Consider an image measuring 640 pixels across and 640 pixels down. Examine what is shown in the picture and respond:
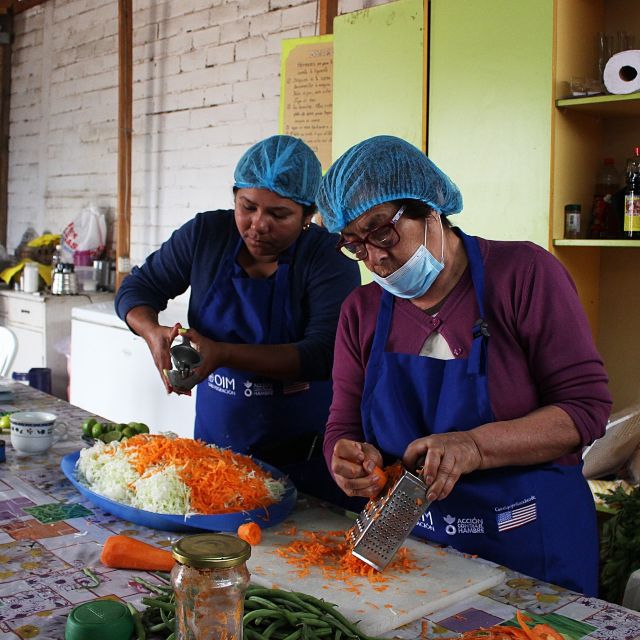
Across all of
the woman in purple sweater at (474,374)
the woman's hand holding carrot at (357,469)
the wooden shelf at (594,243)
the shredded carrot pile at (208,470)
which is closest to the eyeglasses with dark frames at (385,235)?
the woman in purple sweater at (474,374)

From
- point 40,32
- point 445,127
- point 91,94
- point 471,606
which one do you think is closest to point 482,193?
point 445,127

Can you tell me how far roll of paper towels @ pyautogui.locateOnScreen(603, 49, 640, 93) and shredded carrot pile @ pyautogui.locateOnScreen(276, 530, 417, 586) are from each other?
2.18m

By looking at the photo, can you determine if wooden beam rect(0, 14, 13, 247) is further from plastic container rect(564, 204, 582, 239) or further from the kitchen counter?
the kitchen counter

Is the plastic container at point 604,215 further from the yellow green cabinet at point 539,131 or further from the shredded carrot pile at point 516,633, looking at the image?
the shredded carrot pile at point 516,633

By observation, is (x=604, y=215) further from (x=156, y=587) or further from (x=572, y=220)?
(x=156, y=587)

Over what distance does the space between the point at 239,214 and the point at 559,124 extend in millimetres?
1525

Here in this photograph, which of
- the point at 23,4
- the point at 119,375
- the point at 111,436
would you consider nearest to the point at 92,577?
the point at 111,436

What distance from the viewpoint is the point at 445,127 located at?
12.0 feet

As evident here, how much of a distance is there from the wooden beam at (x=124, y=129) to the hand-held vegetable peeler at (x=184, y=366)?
4526mm

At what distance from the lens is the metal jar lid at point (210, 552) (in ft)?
3.64

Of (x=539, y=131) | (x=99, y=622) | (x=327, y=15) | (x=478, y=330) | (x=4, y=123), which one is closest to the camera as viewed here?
(x=99, y=622)

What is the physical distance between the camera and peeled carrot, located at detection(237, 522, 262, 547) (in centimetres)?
186

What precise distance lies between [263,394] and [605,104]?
1879 mm

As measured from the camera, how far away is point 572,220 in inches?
131
